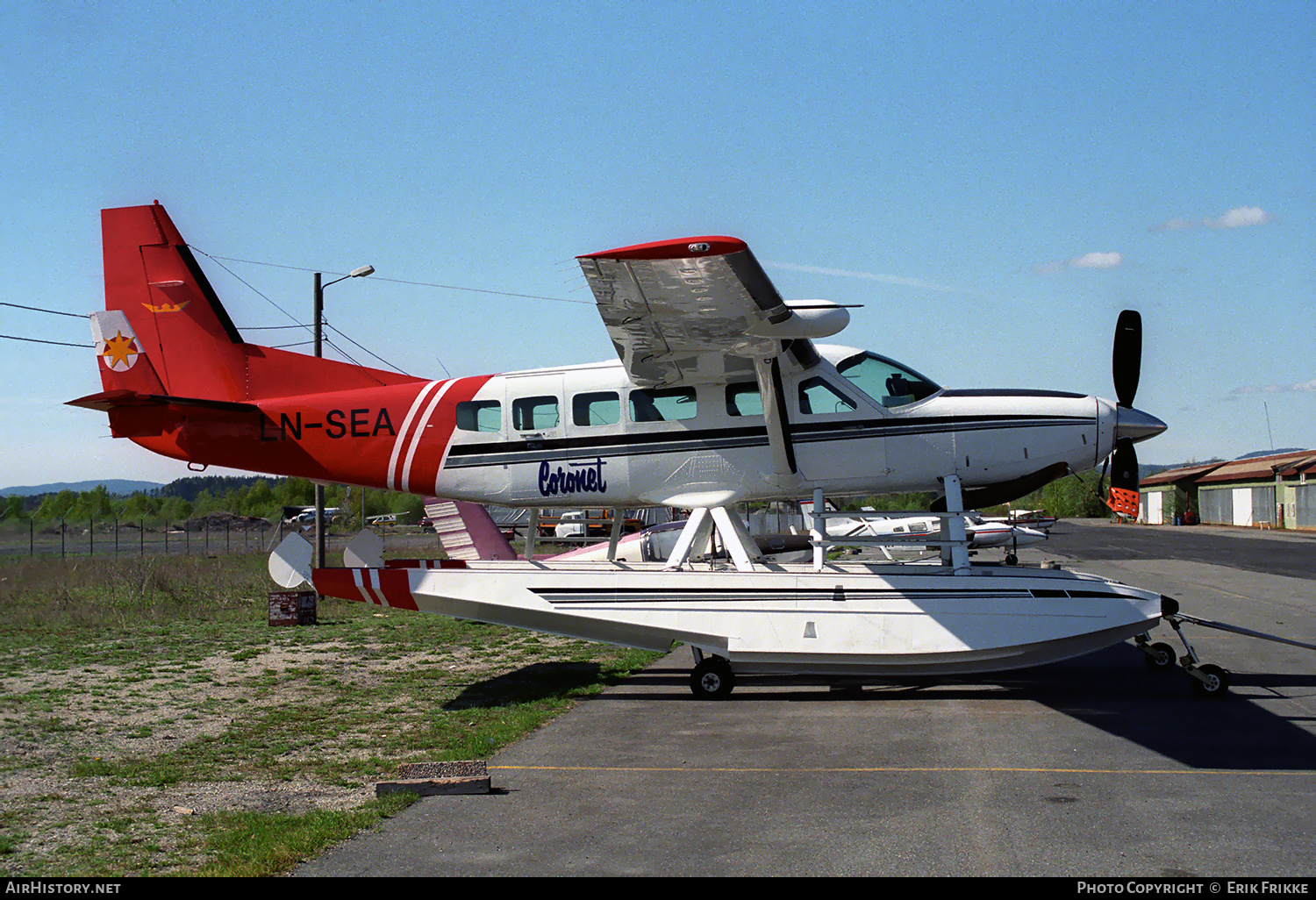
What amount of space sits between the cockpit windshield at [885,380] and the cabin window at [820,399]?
242 mm

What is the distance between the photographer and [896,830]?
588cm

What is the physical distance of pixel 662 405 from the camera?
11.4 meters

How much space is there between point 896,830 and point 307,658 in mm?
10112

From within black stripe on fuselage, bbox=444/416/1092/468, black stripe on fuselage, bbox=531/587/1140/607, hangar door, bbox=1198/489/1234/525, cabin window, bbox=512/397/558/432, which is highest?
cabin window, bbox=512/397/558/432

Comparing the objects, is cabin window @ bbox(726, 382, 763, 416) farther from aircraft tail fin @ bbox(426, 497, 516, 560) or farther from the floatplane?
aircraft tail fin @ bbox(426, 497, 516, 560)

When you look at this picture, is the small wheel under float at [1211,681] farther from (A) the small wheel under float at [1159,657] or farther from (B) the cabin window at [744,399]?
(B) the cabin window at [744,399]

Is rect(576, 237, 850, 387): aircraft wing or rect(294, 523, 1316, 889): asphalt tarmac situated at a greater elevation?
rect(576, 237, 850, 387): aircraft wing

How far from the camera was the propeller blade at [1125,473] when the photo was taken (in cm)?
1095

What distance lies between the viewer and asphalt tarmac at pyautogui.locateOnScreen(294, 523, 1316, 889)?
17.5 feet

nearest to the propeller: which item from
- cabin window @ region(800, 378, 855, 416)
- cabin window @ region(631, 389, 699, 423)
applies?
cabin window @ region(800, 378, 855, 416)

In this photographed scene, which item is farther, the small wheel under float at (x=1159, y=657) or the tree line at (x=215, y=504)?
the tree line at (x=215, y=504)

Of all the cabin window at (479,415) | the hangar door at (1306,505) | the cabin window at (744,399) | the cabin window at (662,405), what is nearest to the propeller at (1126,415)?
the cabin window at (744,399)

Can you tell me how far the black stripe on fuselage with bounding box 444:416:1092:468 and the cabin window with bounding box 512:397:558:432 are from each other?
187mm

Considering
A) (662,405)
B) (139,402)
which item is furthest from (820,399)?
(139,402)
